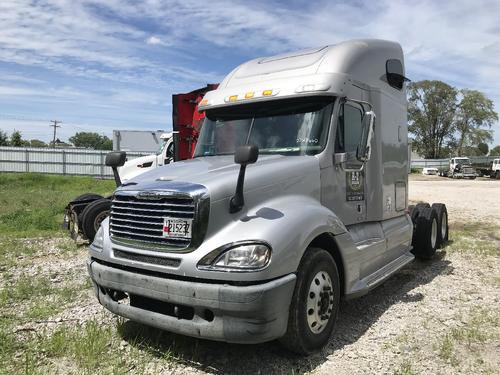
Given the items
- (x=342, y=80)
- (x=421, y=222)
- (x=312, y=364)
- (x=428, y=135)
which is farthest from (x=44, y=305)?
(x=428, y=135)

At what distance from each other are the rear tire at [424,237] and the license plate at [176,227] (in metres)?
5.40

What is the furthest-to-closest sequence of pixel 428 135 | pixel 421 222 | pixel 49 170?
1. pixel 428 135
2. pixel 49 170
3. pixel 421 222

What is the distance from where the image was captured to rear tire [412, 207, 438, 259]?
25.9 ft

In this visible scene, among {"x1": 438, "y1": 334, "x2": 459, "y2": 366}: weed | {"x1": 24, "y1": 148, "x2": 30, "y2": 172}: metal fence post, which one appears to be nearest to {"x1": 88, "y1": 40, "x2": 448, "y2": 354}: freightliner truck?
{"x1": 438, "y1": 334, "x2": 459, "y2": 366}: weed

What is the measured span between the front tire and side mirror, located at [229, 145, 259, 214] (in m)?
0.73

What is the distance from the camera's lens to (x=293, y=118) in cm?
489

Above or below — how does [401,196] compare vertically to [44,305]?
above

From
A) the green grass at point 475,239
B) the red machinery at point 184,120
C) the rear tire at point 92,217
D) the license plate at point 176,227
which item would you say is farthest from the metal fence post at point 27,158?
the license plate at point 176,227

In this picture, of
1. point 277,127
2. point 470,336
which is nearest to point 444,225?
point 470,336

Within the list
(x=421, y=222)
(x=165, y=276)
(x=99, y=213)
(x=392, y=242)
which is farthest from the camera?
(x=99, y=213)

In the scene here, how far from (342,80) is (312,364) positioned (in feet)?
9.51

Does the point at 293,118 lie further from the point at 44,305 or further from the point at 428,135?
the point at 428,135

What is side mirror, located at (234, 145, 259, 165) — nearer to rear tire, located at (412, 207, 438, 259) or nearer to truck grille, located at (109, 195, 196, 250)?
truck grille, located at (109, 195, 196, 250)

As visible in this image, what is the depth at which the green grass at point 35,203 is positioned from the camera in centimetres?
1141
